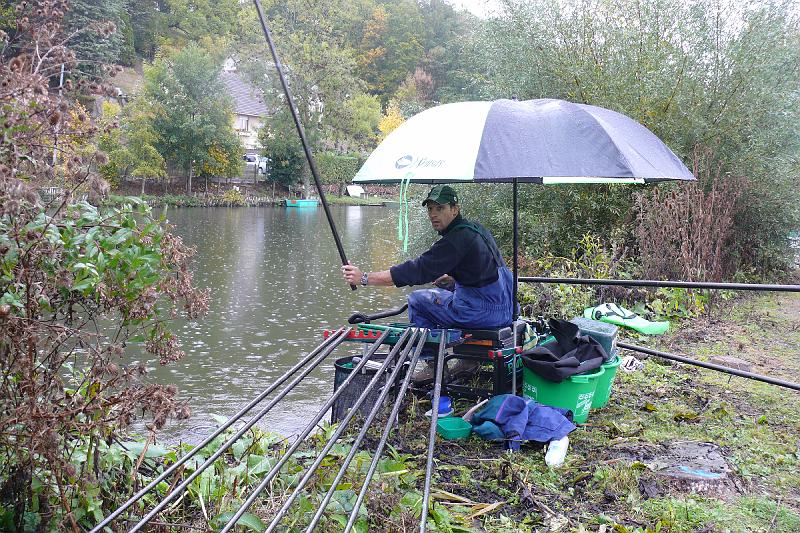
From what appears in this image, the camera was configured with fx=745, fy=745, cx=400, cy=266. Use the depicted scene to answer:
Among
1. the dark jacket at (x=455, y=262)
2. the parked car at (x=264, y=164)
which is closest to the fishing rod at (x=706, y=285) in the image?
the dark jacket at (x=455, y=262)

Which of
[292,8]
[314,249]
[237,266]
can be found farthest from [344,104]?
[237,266]

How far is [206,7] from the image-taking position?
69562 millimetres

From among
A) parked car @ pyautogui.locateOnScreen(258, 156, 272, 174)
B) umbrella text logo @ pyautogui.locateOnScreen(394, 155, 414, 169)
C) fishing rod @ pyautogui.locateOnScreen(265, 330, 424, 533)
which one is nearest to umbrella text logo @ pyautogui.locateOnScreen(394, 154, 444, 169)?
umbrella text logo @ pyautogui.locateOnScreen(394, 155, 414, 169)

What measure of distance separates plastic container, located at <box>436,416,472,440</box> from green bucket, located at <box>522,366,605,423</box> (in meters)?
0.51

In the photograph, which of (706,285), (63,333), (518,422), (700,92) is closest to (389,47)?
(700,92)

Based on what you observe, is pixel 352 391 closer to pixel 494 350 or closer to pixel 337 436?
pixel 494 350

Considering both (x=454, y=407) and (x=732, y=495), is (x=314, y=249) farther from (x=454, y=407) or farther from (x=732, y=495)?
(x=732, y=495)

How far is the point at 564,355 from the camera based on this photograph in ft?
15.4

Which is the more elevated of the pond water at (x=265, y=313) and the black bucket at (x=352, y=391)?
the black bucket at (x=352, y=391)

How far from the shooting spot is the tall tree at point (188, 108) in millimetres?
38594

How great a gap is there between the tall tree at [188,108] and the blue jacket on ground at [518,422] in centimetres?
3648

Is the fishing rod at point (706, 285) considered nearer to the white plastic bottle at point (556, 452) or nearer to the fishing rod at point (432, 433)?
the white plastic bottle at point (556, 452)

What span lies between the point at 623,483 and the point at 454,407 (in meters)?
1.58

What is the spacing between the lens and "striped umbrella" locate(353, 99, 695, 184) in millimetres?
3887
